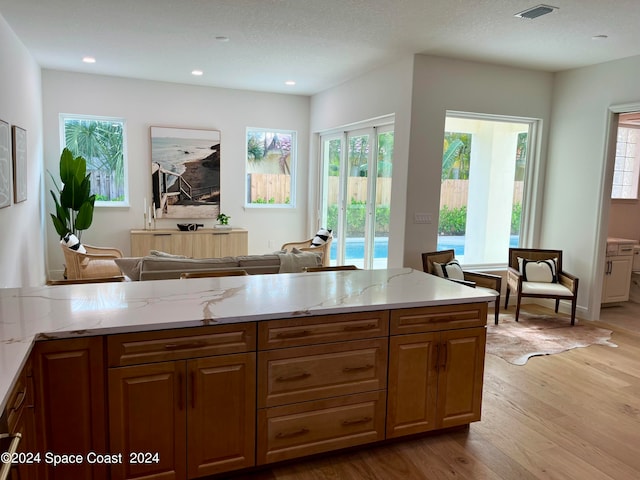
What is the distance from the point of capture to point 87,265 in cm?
543

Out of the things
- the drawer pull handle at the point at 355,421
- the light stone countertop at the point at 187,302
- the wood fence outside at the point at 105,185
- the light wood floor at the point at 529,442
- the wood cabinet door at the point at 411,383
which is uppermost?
the wood fence outside at the point at 105,185

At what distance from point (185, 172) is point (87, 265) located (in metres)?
2.41

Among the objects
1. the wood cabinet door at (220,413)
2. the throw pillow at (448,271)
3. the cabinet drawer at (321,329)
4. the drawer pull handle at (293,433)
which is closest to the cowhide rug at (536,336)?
the throw pillow at (448,271)

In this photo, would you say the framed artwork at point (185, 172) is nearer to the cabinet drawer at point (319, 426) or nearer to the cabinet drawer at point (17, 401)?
the cabinet drawer at point (319, 426)

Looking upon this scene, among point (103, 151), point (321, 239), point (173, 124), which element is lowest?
point (321, 239)

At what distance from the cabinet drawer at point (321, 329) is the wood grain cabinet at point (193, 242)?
5.02 metres

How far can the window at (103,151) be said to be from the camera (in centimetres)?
687

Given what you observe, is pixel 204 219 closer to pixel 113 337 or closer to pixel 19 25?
pixel 19 25

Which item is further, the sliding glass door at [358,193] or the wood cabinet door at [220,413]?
the sliding glass door at [358,193]

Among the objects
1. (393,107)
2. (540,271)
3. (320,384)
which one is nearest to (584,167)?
(540,271)

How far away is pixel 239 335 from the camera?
7.02 ft

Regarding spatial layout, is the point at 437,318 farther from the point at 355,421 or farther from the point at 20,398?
the point at 20,398

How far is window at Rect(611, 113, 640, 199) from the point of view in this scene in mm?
6512

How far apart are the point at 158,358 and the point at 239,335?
1.17 feet
